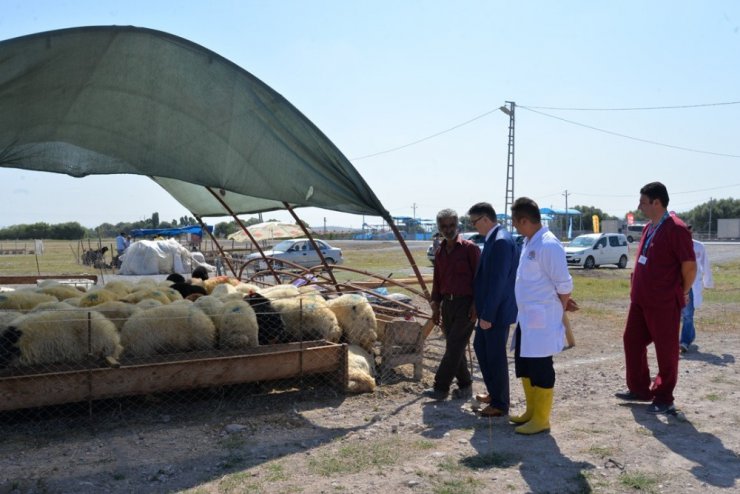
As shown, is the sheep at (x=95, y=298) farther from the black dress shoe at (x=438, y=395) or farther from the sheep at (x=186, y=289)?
the black dress shoe at (x=438, y=395)

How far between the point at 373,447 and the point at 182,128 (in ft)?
12.4

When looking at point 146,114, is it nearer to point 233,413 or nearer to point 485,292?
point 233,413

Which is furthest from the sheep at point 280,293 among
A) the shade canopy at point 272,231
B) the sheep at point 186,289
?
the shade canopy at point 272,231

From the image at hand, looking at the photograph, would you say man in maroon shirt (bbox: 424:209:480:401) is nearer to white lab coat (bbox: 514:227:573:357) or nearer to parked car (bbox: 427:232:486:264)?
white lab coat (bbox: 514:227:573:357)

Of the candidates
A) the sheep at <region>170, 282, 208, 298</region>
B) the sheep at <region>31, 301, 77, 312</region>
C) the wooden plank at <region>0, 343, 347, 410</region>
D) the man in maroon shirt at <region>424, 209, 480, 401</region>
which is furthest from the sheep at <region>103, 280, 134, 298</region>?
the man in maroon shirt at <region>424, 209, 480, 401</region>

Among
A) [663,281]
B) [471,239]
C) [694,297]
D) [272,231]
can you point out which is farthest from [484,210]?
[272,231]

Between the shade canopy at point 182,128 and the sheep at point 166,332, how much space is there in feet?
5.16

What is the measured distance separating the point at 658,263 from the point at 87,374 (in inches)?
198

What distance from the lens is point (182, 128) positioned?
6.48 m

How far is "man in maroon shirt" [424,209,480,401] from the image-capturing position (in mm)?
6066

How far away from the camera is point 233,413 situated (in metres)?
5.61

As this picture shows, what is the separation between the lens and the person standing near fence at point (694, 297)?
8.63m

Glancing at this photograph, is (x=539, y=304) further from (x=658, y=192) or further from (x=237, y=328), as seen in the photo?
(x=237, y=328)

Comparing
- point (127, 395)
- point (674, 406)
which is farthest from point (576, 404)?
point (127, 395)
